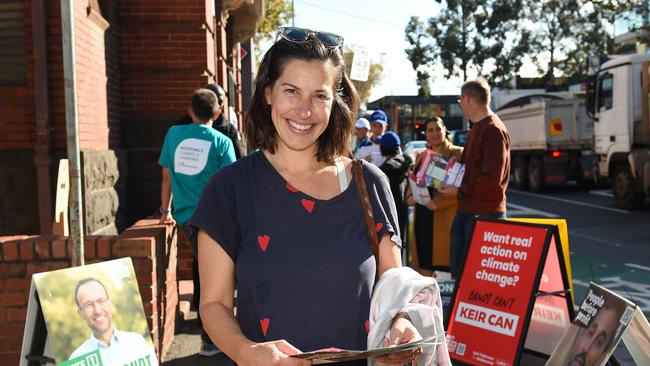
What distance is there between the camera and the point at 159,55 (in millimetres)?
8242

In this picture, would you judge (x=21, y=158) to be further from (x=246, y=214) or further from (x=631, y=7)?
(x=631, y=7)

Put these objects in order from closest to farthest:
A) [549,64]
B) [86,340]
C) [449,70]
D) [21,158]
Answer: [86,340] → [21,158] → [549,64] → [449,70]

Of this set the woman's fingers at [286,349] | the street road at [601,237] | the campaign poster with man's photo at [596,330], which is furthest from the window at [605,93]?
the woman's fingers at [286,349]

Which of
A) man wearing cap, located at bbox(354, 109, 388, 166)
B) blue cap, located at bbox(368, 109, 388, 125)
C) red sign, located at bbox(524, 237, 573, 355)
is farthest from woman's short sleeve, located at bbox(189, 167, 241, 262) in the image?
blue cap, located at bbox(368, 109, 388, 125)

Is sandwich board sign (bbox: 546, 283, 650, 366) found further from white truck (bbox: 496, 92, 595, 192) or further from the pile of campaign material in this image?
white truck (bbox: 496, 92, 595, 192)

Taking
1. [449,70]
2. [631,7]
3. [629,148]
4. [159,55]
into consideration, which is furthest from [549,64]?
[159,55]

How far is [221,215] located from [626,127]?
1496 cm

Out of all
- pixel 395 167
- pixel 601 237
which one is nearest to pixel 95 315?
pixel 395 167

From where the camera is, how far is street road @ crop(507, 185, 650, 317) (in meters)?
8.40

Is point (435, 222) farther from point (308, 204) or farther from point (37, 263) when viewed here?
point (308, 204)

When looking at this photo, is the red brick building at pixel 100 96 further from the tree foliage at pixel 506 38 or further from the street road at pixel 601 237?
the tree foliage at pixel 506 38

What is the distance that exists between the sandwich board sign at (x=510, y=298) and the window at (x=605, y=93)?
12.4m

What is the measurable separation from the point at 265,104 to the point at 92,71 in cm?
485

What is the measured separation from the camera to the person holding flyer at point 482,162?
19.2ft
